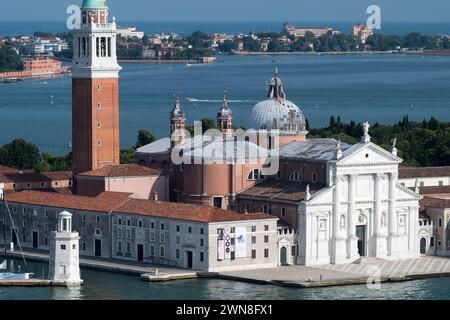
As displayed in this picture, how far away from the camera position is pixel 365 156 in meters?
38.7

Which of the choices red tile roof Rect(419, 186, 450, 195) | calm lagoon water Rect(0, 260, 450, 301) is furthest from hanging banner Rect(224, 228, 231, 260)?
red tile roof Rect(419, 186, 450, 195)

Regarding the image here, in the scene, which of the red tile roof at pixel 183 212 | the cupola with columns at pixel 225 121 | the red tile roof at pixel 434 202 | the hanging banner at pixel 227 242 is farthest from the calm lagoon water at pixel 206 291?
the cupola with columns at pixel 225 121

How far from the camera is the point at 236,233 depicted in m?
36.7

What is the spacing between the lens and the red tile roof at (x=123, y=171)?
1603 inches

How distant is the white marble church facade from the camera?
125ft

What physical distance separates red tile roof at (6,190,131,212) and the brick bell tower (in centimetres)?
174

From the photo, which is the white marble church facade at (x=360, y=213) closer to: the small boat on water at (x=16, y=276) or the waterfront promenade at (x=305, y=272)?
the waterfront promenade at (x=305, y=272)

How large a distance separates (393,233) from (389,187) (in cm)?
94

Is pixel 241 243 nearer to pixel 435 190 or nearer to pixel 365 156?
pixel 365 156

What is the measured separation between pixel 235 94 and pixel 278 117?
A: 54.3 m

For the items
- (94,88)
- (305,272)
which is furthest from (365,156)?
(94,88)

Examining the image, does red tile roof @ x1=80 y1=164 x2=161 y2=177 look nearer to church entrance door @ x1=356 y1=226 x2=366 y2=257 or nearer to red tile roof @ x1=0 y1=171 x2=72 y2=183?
red tile roof @ x1=0 y1=171 x2=72 y2=183
